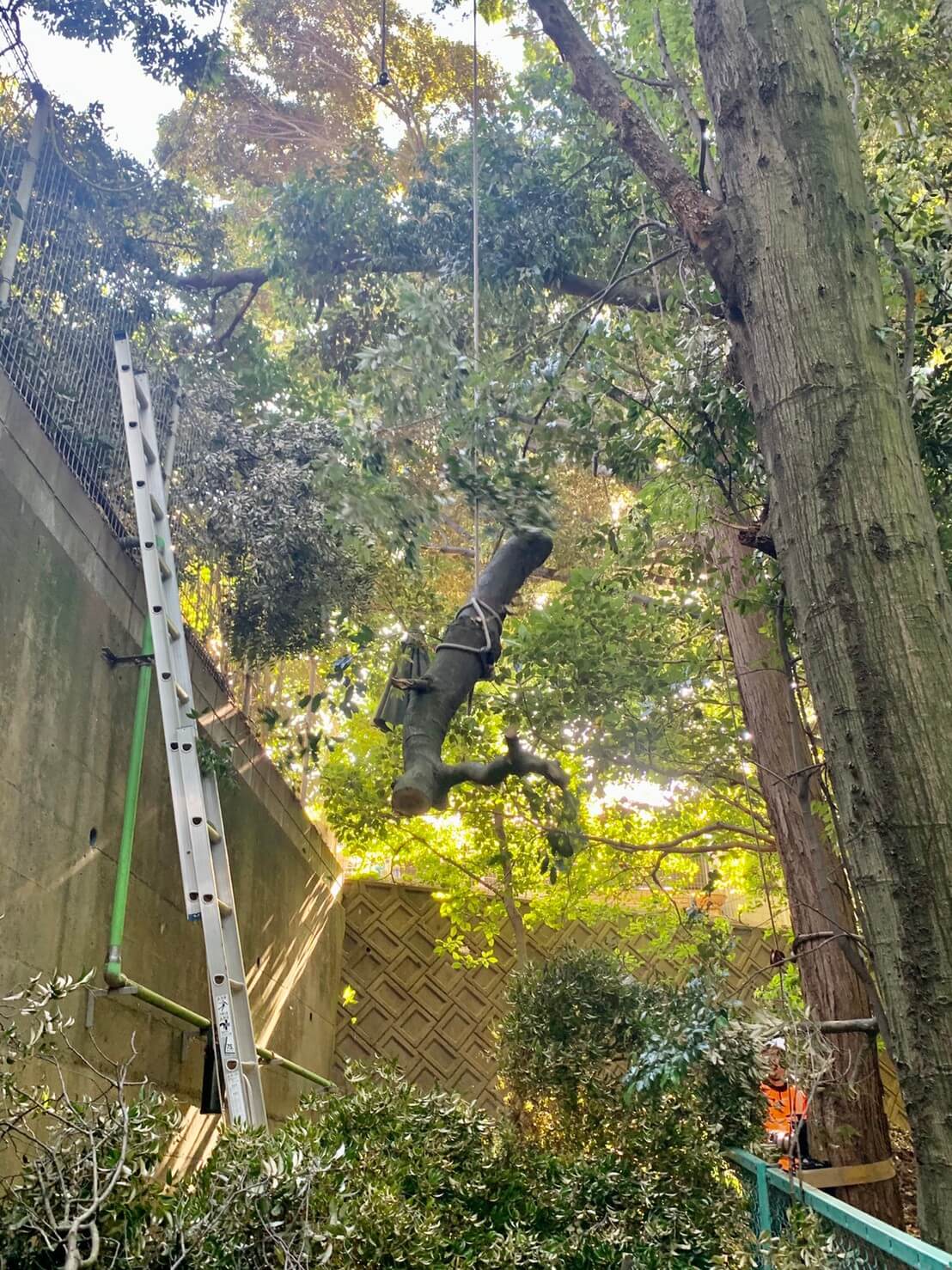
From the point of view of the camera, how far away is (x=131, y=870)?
3.18m

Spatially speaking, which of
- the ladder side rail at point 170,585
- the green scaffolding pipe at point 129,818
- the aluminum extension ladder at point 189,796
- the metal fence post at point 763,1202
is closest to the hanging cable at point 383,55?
the aluminum extension ladder at point 189,796

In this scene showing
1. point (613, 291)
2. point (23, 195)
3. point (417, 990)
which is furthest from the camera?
point (417, 990)

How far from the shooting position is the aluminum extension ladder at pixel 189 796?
269 cm

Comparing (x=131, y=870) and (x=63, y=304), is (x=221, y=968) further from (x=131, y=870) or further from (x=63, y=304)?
(x=63, y=304)

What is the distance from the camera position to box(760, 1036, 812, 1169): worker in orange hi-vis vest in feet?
7.34

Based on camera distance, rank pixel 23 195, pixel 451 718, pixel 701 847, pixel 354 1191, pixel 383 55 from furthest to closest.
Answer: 1. pixel 701 847
2. pixel 383 55
3. pixel 451 718
4. pixel 23 195
5. pixel 354 1191

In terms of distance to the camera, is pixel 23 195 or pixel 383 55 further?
pixel 383 55

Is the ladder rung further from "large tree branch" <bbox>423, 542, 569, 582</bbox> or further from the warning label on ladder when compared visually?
"large tree branch" <bbox>423, 542, 569, 582</bbox>

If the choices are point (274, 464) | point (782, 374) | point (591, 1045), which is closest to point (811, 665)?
point (782, 374)

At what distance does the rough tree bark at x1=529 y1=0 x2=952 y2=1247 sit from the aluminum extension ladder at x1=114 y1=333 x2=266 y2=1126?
1706 millimetres

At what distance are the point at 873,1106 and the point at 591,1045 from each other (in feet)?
4.60

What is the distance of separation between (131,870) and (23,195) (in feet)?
7.48

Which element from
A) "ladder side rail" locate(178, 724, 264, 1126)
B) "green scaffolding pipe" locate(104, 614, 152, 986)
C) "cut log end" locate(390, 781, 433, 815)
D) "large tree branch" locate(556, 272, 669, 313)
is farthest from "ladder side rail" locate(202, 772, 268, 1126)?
"large tree branch" locate(556, 272, 669, 313)

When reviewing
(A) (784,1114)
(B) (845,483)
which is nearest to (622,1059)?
(A) (784,1114)
